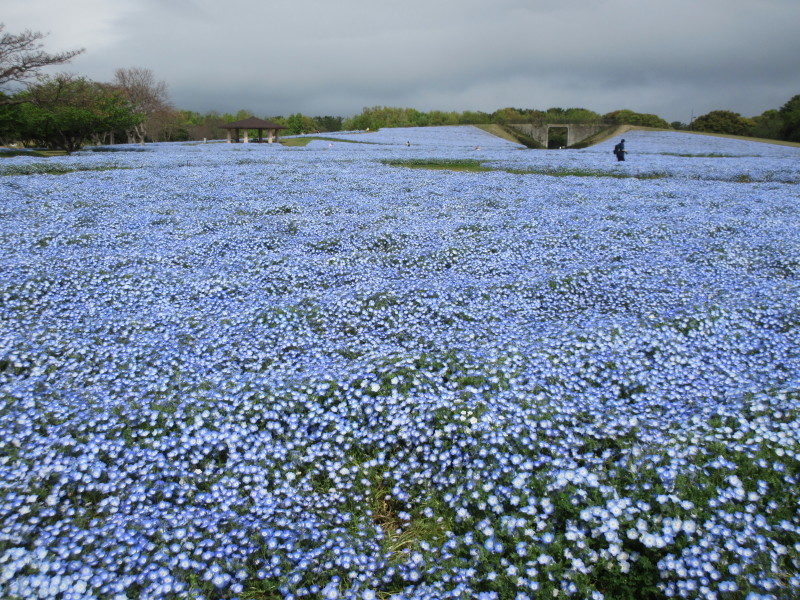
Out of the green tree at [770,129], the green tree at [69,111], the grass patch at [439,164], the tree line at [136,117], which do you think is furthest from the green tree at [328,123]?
the grass patch at [439,164]

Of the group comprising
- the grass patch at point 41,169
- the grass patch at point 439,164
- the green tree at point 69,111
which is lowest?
the grass patch at point 41,169

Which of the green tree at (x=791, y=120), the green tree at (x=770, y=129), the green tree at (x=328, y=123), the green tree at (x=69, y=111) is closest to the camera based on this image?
the green tree at (x=69, y=111)

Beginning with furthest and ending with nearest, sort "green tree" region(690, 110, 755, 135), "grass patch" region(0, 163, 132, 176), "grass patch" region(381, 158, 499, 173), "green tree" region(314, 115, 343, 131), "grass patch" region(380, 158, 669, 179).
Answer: "green tree" region(314, 115, 343, 131)
"green tree" region(690, 110, 755, 135)
"grass patch" region(381, 158, 499, 173)
"grass patch" region(380, 158, 669, 179)
"grass patch" region(0, 163, 132, 176)

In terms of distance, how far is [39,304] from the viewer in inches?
283

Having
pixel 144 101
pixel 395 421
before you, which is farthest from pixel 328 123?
pixel 395 421

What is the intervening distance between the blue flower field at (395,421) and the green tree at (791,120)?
69.7 metres

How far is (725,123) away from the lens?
7444cm

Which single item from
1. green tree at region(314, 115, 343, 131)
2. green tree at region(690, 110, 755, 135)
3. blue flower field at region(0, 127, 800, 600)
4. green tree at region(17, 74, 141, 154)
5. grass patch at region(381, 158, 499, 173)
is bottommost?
blue flower field at region(0, 127, 800, 600)

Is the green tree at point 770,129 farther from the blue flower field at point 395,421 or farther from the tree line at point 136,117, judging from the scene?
the blue flower field at point 395,421

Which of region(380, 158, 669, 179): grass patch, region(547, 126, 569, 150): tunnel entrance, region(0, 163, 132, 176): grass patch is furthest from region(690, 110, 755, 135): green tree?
region(0, 163, 132, 176): grass patch

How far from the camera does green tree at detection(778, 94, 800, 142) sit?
60.7m

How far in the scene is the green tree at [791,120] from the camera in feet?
199

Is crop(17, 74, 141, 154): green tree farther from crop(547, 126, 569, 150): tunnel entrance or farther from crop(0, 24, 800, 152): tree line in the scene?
crop(547, 126, 569, 150): tunnel entrance

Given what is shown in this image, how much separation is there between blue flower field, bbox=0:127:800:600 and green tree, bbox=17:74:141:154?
1220 inches
